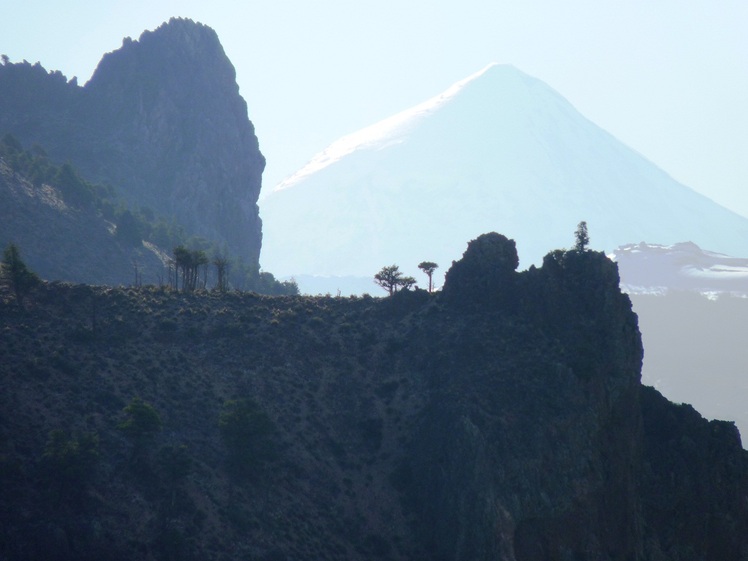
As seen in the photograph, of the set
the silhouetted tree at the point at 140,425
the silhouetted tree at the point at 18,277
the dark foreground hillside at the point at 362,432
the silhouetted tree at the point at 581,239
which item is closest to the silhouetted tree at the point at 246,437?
the dark foreground hillside at the point at 362,432

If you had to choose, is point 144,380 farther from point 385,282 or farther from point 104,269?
point 104,269

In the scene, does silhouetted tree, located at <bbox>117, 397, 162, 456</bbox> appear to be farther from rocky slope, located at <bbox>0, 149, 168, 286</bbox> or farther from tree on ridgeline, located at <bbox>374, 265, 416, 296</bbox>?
rocky slope, located at <bbox>0, 149, 168, 286</bbox>

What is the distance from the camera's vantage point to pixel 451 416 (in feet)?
266

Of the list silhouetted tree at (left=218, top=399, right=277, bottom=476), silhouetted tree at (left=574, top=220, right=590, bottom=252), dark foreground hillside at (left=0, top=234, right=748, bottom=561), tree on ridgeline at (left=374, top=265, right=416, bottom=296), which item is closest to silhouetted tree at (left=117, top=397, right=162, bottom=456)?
dark foreground hillside at (left=0, top=234, right=748, bottom=561)

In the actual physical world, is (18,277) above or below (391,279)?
below

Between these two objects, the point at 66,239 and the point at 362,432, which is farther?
the point at 66,239

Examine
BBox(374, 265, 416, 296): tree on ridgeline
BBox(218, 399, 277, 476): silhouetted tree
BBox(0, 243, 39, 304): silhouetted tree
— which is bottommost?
BBox(218, 399, 277, 476): silhouetted tree

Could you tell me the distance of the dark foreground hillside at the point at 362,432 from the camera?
6875 cm

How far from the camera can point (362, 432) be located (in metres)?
85.5

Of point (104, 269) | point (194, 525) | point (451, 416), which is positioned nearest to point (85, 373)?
point (194, 525)

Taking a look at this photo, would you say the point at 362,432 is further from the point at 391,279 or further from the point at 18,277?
the point at 18,277

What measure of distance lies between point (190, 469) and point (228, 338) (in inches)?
762

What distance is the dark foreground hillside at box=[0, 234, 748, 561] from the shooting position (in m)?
68.8

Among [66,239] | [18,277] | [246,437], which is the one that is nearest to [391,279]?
[246,437]
